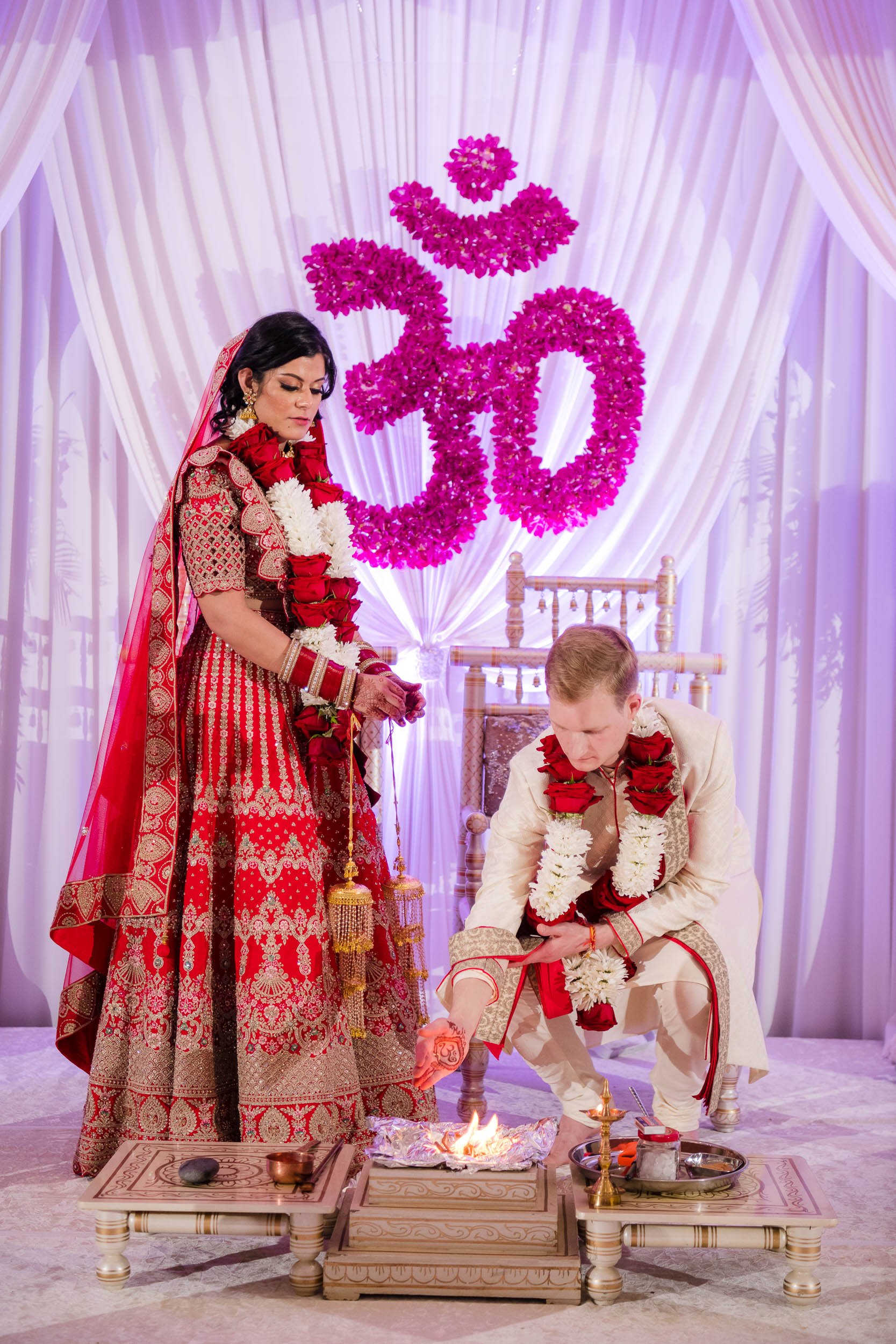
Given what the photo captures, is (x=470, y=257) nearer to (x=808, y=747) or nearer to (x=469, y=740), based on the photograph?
(x=469, y=740)

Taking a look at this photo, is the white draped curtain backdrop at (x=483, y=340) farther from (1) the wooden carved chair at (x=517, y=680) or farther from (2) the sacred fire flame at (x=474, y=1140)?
(2) the sacred fire flame at (x=474, y=1140)

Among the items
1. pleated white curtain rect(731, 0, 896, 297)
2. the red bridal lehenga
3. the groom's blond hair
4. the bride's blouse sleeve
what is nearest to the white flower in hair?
the groom's blond hair

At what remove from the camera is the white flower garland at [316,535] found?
2949 millimetres

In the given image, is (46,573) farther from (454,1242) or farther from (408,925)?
(454,1242)

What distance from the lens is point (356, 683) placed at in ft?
9.43

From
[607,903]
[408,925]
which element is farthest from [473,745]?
[607,903]

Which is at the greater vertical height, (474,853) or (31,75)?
(31,75)

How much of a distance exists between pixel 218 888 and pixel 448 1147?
2.85 feet

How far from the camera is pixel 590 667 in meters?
2.44

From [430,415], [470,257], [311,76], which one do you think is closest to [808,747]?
[430,415]

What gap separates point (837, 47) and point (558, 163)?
35.8 inches

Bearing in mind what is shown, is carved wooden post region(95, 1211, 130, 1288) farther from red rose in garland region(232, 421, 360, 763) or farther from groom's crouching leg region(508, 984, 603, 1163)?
red rose in garland region(232, 421, 360, 763)

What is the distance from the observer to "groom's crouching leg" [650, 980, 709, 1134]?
101 inches

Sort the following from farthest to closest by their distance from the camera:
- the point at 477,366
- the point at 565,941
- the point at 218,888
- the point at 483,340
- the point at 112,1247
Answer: the point at 483,340 < the point at 477,366 < the point at 218,888 < the point at 565,941 < the point at 112,1247
